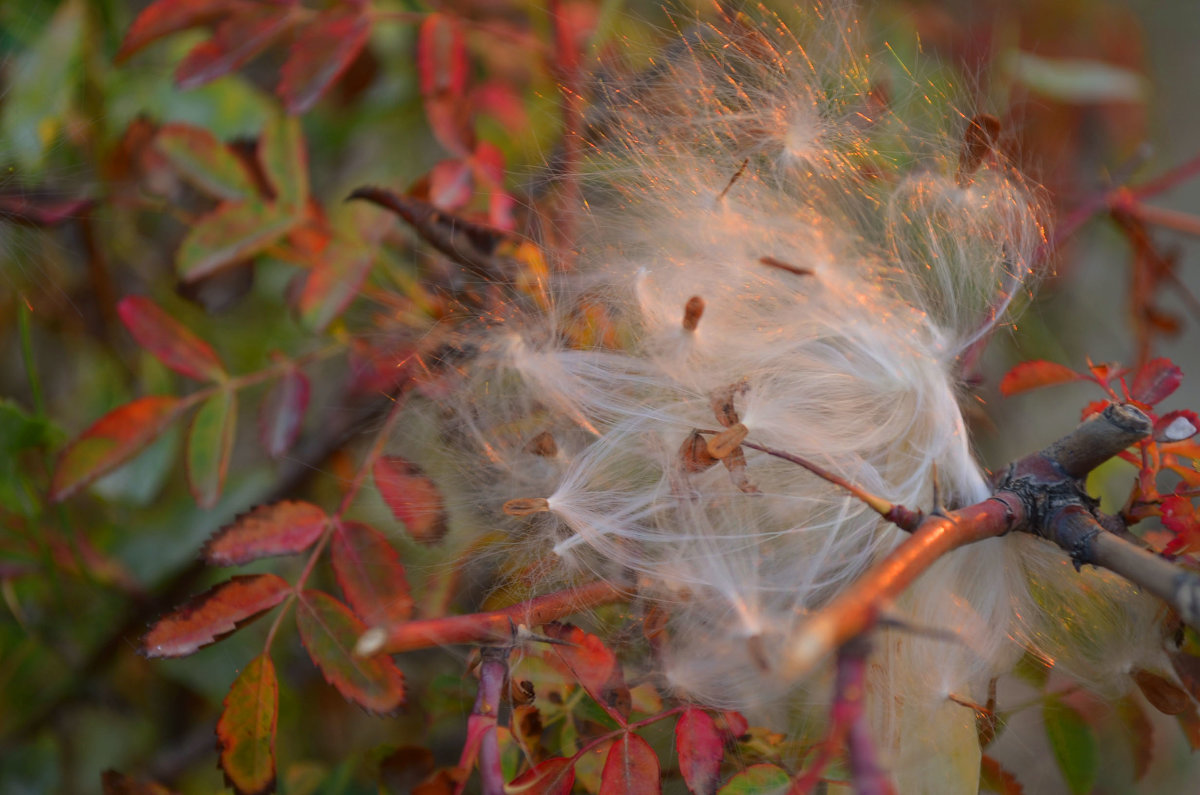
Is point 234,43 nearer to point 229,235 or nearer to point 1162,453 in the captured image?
point 229,235

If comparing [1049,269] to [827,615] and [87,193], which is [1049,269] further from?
[87,193]

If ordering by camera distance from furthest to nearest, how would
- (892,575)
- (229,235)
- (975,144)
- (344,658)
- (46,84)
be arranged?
(46,84), (229,235), (975,144), (344,658), (892,575)

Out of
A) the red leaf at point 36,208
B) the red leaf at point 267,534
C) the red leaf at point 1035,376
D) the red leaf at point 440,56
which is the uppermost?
the red leaf at point 440,56

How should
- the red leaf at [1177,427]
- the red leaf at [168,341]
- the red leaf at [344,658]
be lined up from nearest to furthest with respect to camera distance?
the red leaf at [1177,427] < the red leaf at [344,658] < the red leaf at [168,341]

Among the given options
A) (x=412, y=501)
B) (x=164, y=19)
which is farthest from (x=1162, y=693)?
(x=164, y=19)

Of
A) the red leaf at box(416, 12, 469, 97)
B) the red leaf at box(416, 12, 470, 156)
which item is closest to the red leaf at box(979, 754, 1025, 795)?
the red leaf at box(416, 12, 470, 156)

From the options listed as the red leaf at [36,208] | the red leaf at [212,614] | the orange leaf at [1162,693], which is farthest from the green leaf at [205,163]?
the orange leaf at [1162,693]

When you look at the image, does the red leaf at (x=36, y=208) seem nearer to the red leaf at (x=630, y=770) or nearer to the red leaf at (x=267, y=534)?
the red leaf at (x=267, y=534)

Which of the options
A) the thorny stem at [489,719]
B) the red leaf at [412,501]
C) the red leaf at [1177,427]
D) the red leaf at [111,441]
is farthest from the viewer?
the red leaf at [111,441]
